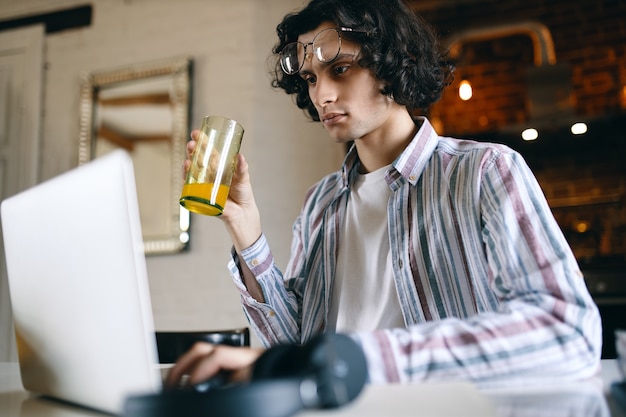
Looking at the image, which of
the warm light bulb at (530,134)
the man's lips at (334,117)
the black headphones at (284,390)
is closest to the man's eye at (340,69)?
the man's lips at (334,117)

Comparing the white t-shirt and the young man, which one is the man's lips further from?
the white t-shirt

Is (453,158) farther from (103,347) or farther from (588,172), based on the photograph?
(588,172)

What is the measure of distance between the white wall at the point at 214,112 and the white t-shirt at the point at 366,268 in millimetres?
1232

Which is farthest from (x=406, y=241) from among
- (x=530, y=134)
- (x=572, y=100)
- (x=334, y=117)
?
(x=572, y=100)

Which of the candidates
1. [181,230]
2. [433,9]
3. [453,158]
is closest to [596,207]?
[433,9]

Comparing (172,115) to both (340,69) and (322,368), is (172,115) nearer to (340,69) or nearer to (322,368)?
(340,69)

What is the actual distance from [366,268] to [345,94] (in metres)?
0.41

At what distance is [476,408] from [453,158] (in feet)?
2.49

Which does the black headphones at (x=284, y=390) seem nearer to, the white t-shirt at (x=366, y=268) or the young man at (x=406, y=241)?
the young man at (x=406, y=241)

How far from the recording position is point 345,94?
1.35 meters

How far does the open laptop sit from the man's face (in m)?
0.76

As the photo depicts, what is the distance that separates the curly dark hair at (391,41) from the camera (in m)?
1.41

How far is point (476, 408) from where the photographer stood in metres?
0.56

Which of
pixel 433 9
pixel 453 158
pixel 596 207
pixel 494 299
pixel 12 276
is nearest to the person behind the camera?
pixel 12 276
